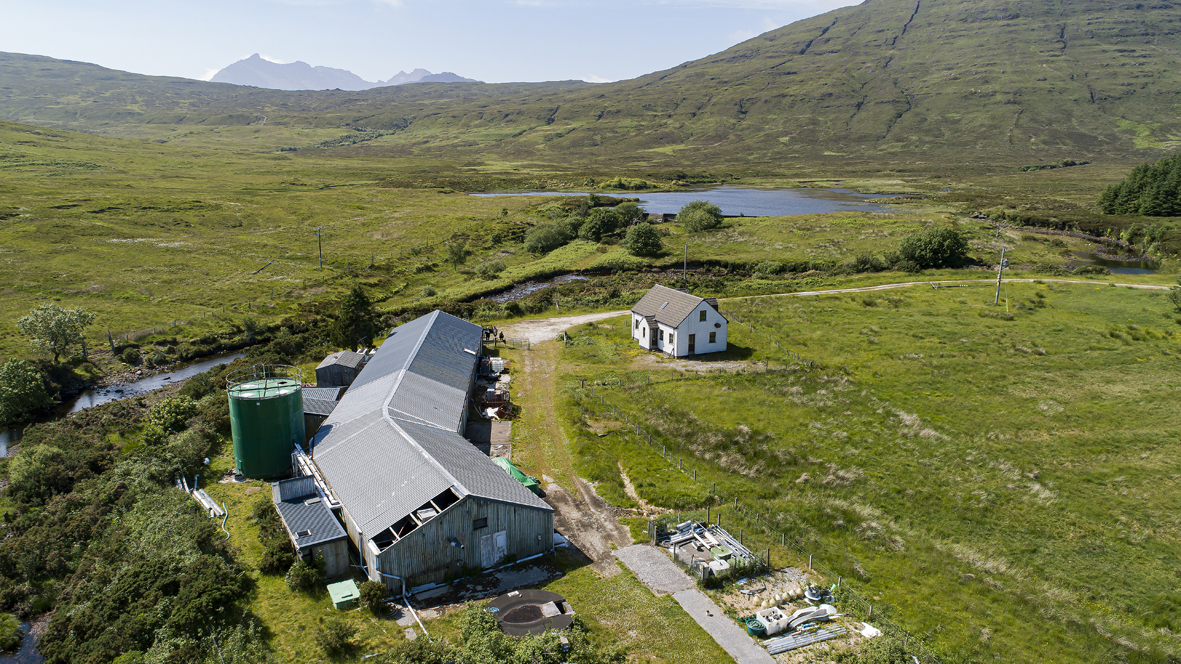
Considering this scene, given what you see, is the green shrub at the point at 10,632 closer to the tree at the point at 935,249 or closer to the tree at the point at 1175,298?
the tree at the point at 1175,298

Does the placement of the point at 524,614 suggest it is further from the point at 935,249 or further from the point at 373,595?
the point at 935,249

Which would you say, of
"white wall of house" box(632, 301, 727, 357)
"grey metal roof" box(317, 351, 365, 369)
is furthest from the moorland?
"grey metal roof" box(317, 351, 365, 369)

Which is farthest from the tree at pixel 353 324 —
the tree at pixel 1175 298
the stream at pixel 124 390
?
the tree at pixel 1175 298

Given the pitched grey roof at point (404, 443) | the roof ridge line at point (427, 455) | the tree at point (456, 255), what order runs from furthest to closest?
the tree at point (456, 255), the pitched grey roof at point (404, 443), the roof ridge line at point (427, 455)

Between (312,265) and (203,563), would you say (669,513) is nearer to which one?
(203,563)

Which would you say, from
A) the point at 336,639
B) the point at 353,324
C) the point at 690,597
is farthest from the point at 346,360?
the point at 690,597

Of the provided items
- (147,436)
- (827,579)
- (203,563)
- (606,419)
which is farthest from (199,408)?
(827,579)

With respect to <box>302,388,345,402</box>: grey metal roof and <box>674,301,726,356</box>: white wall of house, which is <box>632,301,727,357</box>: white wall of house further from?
<box>302,388,345,402</box>: grey metal roof
